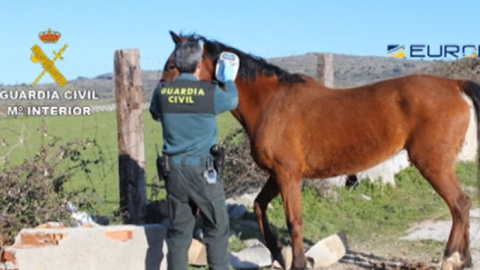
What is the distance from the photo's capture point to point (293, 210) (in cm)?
700

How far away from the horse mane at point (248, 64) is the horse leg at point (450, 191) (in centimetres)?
152

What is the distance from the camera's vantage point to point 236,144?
10.6m

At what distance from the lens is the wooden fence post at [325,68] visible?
11.3m

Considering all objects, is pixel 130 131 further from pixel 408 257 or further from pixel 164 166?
pixel 408 257

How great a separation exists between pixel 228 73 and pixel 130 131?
1869mm

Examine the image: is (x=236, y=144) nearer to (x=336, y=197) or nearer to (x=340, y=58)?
(x=336, y=197)

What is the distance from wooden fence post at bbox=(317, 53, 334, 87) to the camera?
11312mm

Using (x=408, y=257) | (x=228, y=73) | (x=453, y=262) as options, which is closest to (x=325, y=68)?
(x=408, y=257)

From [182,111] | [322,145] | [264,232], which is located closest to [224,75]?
[182,111]

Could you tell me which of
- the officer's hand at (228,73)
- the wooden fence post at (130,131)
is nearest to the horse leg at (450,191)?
the officer's hand at (228,73)

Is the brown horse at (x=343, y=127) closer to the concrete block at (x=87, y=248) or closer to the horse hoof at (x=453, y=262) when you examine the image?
the horse hoof at (x=453, y=262)

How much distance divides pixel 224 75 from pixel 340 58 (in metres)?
9.16

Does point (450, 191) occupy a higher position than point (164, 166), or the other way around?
point (164, 166)

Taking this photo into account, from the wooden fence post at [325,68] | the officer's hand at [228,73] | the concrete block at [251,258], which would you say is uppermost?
the wooden fence post at [325,68]
